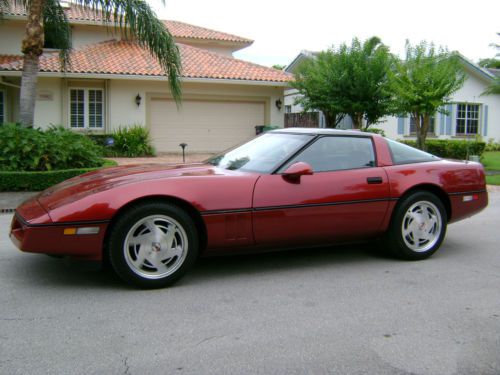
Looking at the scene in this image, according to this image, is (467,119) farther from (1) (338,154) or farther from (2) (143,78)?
(1) (338,154)

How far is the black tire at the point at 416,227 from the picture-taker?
5.41m

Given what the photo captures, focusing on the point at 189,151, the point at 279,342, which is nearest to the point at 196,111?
the point at 189,151

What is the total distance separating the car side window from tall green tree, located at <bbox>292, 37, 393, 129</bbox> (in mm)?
12336

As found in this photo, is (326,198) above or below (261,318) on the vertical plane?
above

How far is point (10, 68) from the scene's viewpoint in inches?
687

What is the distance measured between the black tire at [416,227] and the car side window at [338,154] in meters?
0.58

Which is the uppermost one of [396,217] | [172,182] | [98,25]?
[98,25]

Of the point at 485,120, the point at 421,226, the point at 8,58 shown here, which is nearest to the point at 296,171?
the point at 421,226

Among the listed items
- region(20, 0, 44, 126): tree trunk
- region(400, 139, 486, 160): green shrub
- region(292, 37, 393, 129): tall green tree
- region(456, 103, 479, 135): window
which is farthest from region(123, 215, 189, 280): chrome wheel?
region(456, 103, 479, 135): window

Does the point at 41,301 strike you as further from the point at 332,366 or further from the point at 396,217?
the point at 396,217

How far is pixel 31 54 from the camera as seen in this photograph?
1221 centimetres

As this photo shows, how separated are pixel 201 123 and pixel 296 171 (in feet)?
53.0

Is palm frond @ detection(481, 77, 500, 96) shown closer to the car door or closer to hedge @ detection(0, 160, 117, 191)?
hedge @ detection(0, 160, 117, 191)

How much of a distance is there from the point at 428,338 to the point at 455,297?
98cm
